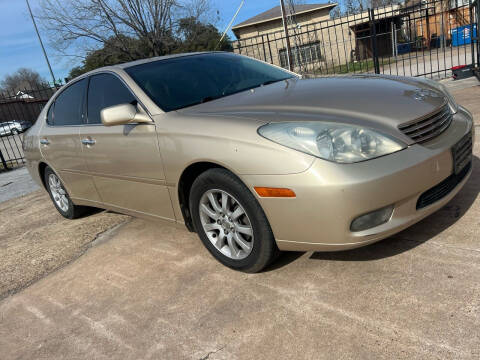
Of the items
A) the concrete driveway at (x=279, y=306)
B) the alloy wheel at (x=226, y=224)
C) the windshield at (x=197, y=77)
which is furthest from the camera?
the windshield at (x=197, y=77)

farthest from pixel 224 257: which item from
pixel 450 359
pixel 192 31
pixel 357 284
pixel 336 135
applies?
pixel 192 31

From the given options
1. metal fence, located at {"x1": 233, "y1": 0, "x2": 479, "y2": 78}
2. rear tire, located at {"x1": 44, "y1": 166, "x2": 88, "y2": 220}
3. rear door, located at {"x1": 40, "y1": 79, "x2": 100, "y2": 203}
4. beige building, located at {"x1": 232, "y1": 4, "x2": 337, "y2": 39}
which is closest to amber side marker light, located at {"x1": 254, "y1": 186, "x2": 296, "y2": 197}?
rear door, located at {"x1": 40, "y1": 79, "x2": 100, "y2": 203}

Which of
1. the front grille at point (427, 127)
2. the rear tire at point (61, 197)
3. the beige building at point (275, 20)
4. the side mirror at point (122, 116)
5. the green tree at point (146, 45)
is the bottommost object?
the rear tire at point (61, 197)

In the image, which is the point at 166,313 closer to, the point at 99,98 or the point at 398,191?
the point at 398,191

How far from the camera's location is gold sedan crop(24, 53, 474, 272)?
2182 millimetres

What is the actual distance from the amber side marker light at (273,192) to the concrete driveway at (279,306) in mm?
638

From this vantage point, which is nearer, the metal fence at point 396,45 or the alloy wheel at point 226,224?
the alloy wheel at point 226,224

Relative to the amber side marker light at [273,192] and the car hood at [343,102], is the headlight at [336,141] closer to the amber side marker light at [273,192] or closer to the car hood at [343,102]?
the car hood at [343,102]

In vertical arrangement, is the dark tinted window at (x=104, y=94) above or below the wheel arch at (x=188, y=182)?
above

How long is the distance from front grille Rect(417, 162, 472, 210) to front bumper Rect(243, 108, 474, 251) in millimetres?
33

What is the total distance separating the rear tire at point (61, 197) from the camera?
4.66 m

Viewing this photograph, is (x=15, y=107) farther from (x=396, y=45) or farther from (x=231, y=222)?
(x=231, y=222)

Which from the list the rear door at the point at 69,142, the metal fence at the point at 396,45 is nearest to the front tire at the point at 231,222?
the rear door at the point at 69,142

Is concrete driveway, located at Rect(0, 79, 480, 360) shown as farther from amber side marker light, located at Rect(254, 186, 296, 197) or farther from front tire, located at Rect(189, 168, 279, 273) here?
amber side marker light, located at Rect(254, 186, 296, 197)
